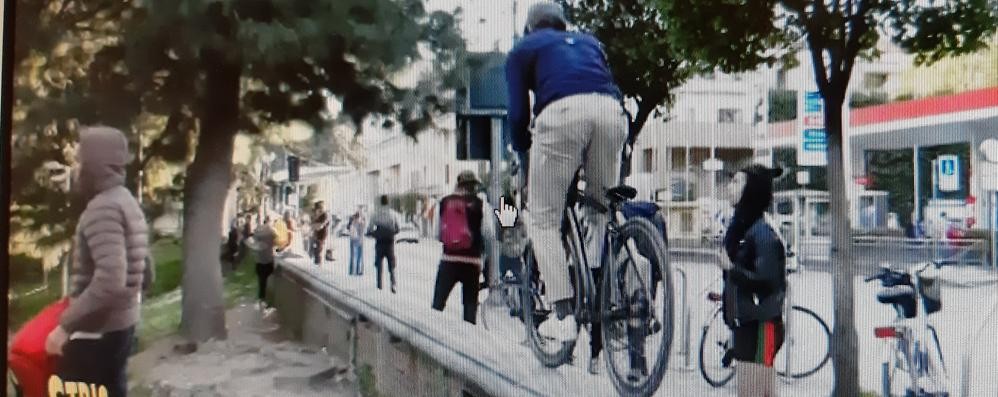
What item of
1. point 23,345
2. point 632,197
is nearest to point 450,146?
point 632,197

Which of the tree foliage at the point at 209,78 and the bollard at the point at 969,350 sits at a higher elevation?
the tree foliage at the point at 209,78

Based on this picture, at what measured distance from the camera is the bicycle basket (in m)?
1.66

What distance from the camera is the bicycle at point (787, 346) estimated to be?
5.56 feet

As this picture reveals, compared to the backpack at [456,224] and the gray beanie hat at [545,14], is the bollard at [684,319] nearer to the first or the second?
the backpack at [456,224]

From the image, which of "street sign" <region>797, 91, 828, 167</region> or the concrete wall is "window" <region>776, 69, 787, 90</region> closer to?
"street sign" <region>797, 91, 828, 167</region>

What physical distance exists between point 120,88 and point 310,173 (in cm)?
51

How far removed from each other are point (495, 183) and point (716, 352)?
1.76ft

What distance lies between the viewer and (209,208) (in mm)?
2117

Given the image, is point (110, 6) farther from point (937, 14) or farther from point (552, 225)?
point (937, 14)

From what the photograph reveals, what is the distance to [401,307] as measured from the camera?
1996 mm

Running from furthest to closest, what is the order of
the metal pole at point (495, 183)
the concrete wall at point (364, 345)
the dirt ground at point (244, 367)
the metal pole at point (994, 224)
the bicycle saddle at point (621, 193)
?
1. the dirt ground at point (244, 367)
2. the concrete wall at point (364, 345)
3. the metal pole at point (495, 183)
4. the bicycle saddle at point (621, 193)
5. the metal pole at point (994, 224)

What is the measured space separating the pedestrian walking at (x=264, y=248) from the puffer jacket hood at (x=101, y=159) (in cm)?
36

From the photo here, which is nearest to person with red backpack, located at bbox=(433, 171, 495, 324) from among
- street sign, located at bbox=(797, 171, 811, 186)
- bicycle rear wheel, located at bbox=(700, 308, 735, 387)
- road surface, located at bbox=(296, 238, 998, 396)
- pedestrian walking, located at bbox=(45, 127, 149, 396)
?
road surface, located at bbox=(296, 238, 998, 396)

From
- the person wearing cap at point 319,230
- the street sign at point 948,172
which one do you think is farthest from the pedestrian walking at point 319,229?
the street sign at point 948,172
